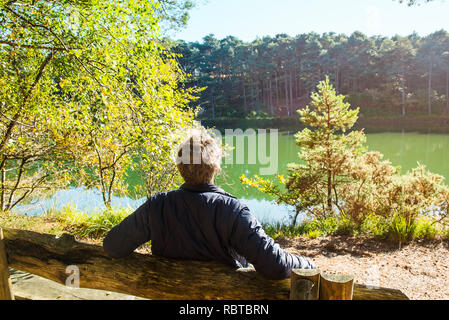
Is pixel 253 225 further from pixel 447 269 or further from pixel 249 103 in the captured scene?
pixel 249 103

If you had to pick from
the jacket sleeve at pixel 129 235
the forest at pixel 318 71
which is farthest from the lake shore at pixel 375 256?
the forest at pixel 318 71

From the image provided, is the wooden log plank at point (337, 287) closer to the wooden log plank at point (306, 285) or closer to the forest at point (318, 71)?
the wooden log plank at point (306, 285)

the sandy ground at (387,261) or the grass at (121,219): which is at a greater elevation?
the grass at (121,219)

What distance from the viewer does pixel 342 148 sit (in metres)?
6.50

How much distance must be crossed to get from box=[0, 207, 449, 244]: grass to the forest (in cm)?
2888

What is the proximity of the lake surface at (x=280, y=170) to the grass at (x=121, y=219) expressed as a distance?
0.82m

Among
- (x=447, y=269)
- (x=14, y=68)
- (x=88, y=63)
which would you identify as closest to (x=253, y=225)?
(x=88, y=63)

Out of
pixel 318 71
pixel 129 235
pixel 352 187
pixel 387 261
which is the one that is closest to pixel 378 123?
pixel 318 71

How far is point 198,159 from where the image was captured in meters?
1.56

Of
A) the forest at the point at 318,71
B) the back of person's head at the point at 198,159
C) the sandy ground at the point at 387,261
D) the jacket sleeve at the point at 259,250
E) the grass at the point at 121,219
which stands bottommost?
the sandy ground at the point at 387,261

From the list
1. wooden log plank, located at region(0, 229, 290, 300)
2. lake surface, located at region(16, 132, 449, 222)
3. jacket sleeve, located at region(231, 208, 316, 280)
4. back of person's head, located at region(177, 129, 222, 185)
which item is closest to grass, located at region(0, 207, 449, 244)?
lake surface, located at region(16, 132, 449, 222)

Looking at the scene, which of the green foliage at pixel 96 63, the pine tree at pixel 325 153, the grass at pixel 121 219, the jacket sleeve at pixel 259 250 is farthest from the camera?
the pine tree at pixel 325 153

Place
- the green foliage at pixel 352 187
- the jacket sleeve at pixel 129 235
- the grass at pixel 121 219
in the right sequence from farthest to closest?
the green foliage at pixel 352 187 → the grass at pixel 121 219 → the jacket sleeve at pixel 129 235

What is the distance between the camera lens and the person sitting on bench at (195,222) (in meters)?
1.44
